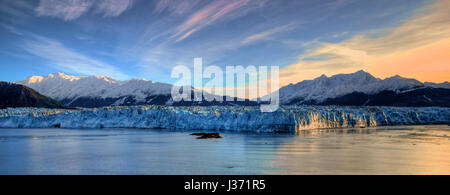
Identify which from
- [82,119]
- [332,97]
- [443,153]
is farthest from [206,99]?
[443,153]

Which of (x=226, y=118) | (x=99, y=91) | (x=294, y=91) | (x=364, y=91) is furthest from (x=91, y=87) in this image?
(x=364, y=91)

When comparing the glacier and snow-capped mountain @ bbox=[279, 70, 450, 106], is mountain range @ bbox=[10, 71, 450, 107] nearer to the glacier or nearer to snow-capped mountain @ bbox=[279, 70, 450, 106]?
snow-capped mountain @ bbox=[279, 70, 450, 106]

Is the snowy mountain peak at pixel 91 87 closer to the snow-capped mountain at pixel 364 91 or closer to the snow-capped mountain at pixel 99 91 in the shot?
the snow-capped mountain at pixel 99 91

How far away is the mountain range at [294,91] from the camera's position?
400 ft

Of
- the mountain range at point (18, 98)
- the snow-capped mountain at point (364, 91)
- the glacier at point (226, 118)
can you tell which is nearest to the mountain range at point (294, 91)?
the snow-capped mountain at point (364, 91)

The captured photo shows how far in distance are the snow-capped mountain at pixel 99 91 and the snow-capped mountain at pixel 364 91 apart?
212 feet

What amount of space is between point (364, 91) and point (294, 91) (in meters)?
39.5

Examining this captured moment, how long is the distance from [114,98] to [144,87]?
17439 mm

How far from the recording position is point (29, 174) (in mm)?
9250

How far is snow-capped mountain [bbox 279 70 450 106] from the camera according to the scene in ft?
361

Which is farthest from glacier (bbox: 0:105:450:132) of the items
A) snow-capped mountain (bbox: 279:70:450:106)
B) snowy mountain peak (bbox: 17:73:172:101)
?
snowy mountain peak (bbox: 17:73:172:101)
